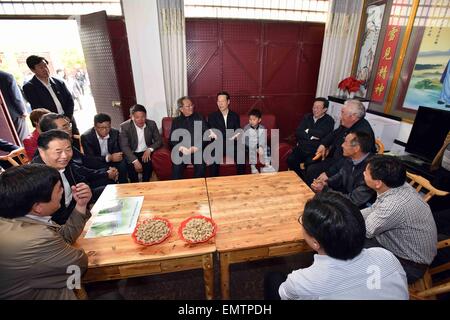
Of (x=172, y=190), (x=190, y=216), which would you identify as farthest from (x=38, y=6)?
(x=190, y=216)

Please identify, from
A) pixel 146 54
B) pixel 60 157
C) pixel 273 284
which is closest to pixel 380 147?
pixel 273 284

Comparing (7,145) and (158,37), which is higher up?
(158,37)

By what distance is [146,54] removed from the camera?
3322 mm

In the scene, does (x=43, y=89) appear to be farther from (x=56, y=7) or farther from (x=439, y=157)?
(x=439, y=157)

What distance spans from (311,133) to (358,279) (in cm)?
244

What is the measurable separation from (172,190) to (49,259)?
3.28ft

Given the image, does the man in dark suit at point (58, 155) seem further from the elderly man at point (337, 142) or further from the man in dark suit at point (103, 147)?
the elderly man at point (337, 142)

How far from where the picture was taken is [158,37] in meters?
3.27

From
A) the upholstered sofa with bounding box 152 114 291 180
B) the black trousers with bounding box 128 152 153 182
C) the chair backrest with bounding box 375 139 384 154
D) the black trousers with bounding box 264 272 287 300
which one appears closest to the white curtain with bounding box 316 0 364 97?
the upholstered sofa with bounding box 152 114 291 180

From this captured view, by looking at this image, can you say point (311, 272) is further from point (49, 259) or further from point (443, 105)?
point (443, 105)

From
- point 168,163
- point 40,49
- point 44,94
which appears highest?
point 40,49

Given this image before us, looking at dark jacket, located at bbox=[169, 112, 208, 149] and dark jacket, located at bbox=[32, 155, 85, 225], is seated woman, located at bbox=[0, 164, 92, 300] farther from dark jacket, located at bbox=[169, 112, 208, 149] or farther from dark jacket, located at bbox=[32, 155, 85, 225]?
dark jacket, located at bbox=[169, 112, 208, 149]

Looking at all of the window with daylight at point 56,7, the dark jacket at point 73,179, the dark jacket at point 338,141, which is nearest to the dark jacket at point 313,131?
the dark jacket at point 338,141

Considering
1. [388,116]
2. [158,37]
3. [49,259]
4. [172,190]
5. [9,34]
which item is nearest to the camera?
[49,259]
